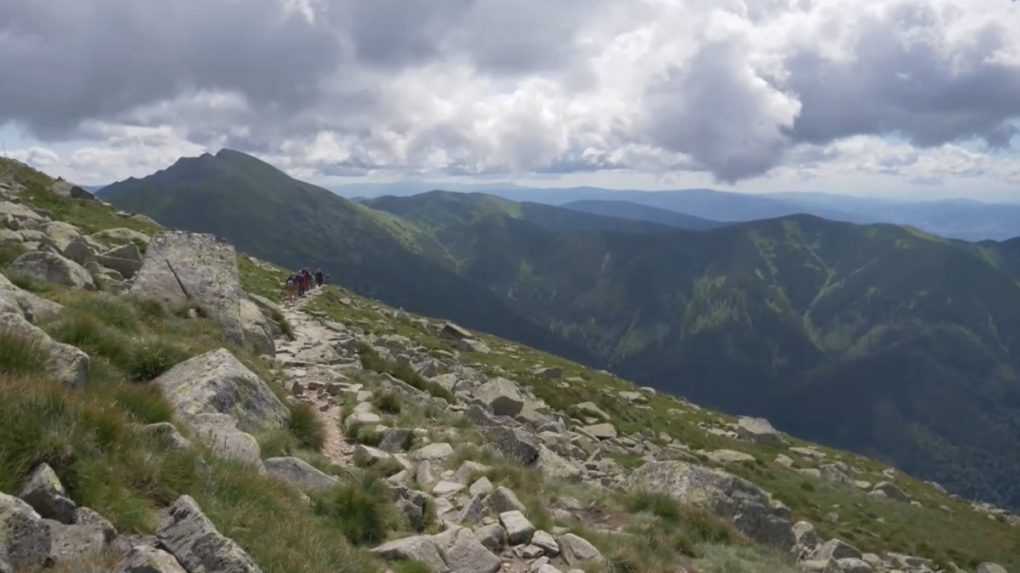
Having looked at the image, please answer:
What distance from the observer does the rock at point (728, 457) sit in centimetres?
3928

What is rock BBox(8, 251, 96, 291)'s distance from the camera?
1827 centimetres

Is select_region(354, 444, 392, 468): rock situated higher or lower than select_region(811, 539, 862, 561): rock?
higher

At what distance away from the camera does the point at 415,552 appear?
360 inches

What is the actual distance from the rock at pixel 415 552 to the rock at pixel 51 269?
46.7ft

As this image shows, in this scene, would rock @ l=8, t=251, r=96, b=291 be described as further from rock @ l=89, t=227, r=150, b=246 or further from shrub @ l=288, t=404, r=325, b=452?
rock @ l=89, t=227, r=150, b=246

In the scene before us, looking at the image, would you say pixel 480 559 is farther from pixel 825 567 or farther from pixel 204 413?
pixel 825 567

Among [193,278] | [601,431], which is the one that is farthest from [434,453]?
[601,431]

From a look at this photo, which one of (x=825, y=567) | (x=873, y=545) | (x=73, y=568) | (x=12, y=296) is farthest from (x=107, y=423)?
(x=873, y=545)

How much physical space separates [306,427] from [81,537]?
824 cm

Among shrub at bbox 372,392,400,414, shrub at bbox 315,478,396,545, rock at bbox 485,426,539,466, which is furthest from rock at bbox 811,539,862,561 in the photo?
shrub at bbox 315,478,396,545

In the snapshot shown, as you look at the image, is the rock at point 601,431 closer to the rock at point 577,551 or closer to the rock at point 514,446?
the rock at point 514,446

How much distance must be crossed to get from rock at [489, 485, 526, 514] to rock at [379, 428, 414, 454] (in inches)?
147

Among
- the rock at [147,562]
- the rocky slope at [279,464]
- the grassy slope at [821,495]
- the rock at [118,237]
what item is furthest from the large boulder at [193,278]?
the grassy slope at [821,495]

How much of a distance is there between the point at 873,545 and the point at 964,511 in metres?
32.3
